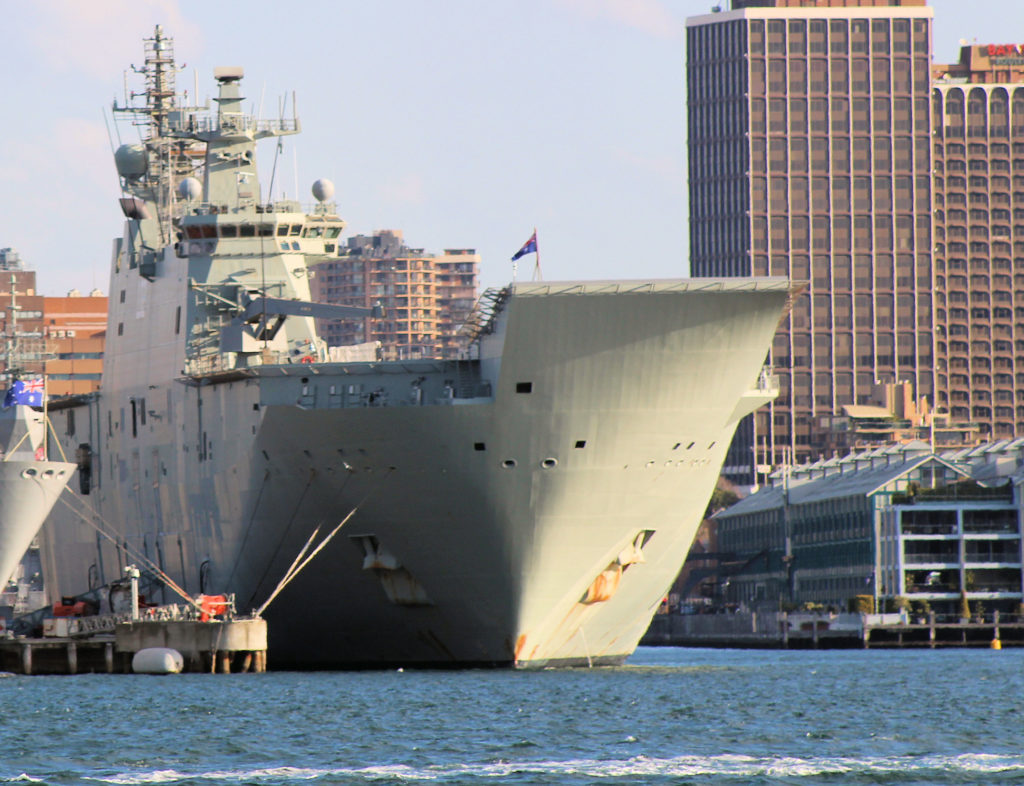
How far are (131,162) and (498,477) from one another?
64.0ft

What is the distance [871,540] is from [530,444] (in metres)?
60.4

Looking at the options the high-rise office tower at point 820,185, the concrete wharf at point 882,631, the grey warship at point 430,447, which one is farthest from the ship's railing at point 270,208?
the high-rise office tower at point 820,185

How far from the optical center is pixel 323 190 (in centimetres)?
5697

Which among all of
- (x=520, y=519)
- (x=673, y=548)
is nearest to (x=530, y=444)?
(x=520, y=519)

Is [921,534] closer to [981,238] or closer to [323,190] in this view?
[323,190]

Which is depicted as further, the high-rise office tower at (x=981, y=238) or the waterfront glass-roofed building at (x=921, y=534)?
the high-rise office tower at (x=981, y=238)

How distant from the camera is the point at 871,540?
103500 mm

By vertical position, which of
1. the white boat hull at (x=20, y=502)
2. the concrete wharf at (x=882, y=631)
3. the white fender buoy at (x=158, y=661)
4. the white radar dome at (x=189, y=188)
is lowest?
the concrete wharf at (x=882, y=631)

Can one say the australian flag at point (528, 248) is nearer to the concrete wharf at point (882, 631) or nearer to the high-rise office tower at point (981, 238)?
the concrete wharf at point (882, 631)

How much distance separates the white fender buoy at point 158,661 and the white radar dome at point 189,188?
43.7 ft

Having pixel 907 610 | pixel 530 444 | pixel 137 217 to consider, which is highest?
pixel 137 217

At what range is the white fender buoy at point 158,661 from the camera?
4797 cm

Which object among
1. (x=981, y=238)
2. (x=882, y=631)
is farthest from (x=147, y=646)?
(x=981, y=238)

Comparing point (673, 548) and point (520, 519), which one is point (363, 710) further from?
point (673, 548)
